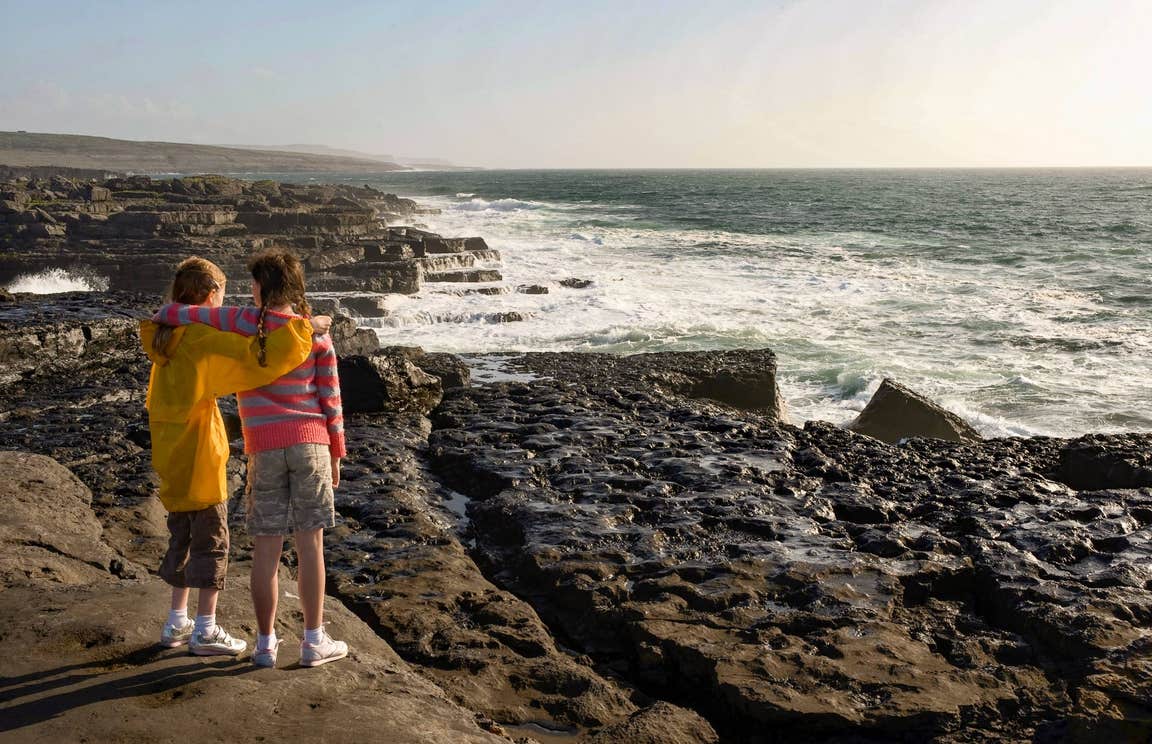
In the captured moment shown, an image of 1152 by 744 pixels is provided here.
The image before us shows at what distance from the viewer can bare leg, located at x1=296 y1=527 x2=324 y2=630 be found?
3.54 metres

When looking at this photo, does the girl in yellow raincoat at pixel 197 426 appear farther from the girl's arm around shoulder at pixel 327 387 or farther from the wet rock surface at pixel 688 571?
the wet rock surface at pixel 688 571

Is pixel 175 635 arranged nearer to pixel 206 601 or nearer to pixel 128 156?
pixel 206 601

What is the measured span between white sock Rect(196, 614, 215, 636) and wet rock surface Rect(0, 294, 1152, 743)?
156 mm

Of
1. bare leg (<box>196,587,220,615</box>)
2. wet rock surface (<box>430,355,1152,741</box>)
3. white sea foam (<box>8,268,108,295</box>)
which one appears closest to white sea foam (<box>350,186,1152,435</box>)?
wet rock surface (<box>430,355,1152,741</box>)

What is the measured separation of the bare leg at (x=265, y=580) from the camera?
3.51 metres

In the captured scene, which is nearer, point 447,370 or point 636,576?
point 636,576

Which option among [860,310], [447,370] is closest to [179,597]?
[447,370]

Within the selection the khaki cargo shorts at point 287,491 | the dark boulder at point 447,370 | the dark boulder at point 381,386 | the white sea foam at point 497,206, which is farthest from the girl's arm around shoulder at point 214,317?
the white sea foam at point 497,206

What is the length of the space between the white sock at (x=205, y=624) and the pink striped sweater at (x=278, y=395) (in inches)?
25.5

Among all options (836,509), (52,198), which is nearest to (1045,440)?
(836,509)

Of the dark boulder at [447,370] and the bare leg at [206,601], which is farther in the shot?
the dark boulder at [447,370]

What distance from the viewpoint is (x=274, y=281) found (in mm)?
3492

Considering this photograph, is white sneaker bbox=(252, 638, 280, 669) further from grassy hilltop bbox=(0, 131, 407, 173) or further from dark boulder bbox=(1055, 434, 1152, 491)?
grassy hilltop bbox=(0, 131, 407, 173)

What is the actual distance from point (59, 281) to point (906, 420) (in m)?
17.7
